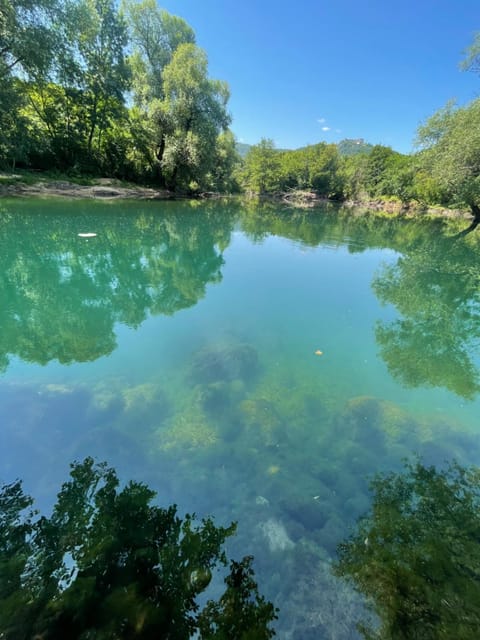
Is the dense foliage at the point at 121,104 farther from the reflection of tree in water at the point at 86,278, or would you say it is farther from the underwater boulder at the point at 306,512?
the underwater boulder at the point at 306,512

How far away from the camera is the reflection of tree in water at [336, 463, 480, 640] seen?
70.8 inches

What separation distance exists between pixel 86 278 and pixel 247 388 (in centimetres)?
636

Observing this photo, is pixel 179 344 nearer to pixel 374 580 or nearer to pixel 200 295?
pixel 200 295

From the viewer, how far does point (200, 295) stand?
8031 mm

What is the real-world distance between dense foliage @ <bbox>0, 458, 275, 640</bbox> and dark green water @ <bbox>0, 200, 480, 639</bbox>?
19cm

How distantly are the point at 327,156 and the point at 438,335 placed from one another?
61546 mm

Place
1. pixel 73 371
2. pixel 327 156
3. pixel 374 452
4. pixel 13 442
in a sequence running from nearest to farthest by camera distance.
Answer: pixel 13 442 < pixel 374 452 < pixel 73 371 < pixel 327 156

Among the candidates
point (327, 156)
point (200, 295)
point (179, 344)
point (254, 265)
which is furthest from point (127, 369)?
point (327, 156)

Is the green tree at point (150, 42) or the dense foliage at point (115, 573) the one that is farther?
the green tree at point (150, 42)

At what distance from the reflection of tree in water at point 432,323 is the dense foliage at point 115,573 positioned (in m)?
4.41

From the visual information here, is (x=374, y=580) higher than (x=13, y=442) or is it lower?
higher

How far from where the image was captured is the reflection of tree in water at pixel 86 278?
207 inches

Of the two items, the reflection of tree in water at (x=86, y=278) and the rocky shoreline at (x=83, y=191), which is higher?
the rocky shoreline at (x=83, y=191)

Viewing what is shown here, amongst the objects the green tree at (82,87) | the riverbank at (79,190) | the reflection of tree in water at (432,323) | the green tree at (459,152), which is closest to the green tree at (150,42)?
the green tree at (82,87)
